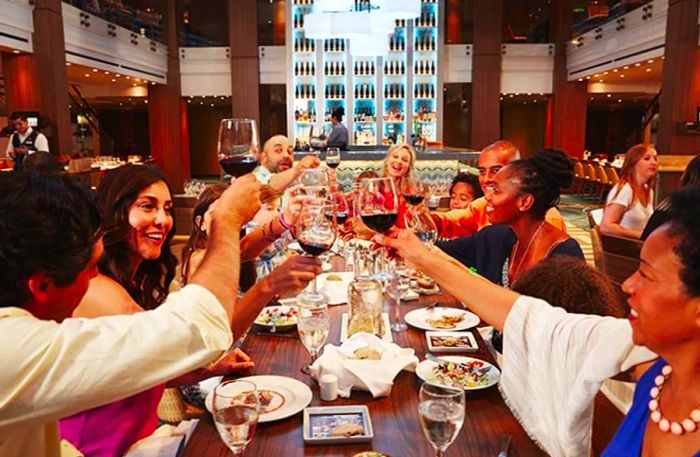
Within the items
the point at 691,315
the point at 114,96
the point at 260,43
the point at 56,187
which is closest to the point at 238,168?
the point at 56,187

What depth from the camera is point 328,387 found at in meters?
1.68

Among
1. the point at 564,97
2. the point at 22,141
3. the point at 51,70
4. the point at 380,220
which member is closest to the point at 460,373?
the point at 380,220

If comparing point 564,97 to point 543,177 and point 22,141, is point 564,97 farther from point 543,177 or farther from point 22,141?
point 543,177

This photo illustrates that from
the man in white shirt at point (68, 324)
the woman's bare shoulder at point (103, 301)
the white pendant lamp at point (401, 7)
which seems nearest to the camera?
the man in white shirt at point (68, 324)

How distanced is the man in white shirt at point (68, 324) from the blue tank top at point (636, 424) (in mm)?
885

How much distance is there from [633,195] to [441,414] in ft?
14.4

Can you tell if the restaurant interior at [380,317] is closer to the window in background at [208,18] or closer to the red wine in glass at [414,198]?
the red wine in glass at [414,198]

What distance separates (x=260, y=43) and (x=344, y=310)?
14.8 m

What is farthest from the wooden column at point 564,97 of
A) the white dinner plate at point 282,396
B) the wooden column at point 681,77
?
the white dinner plate at point 282,396

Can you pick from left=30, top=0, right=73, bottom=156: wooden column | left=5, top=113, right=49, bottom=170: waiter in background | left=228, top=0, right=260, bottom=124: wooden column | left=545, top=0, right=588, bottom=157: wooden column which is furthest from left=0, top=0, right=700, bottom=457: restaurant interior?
left=545, top=0, right=588, bottom=157: wooden column

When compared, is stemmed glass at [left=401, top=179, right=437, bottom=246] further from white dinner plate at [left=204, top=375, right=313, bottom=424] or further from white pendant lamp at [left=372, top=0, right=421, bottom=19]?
white pendant lamp at [left=372, top=0, right=421, bottom=19]

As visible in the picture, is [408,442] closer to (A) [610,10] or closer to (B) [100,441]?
(B) [100,441]

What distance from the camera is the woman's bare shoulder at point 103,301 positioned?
1793mm

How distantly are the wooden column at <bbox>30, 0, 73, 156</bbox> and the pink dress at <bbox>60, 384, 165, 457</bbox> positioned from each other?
1041 centimetres
